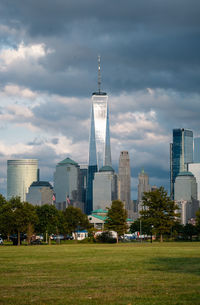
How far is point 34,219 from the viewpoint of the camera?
108 meters

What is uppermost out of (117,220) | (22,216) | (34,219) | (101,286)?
(22,216)

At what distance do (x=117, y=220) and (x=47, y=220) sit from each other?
54.3 feet

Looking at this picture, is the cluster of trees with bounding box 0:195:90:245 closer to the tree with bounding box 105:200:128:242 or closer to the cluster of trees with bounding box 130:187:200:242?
the tree with bounding box 105:200:128:242

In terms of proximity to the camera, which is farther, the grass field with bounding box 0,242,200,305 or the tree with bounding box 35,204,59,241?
the tree with bounding box 35,204,59,241

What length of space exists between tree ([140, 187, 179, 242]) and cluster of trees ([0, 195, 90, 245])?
2196 centimetres

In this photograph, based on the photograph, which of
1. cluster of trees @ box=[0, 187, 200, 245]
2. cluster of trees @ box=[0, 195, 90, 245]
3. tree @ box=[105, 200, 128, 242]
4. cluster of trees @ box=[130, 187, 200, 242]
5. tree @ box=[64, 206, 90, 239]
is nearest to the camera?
cluster of trees @ box=[0, 195, 90, 245]

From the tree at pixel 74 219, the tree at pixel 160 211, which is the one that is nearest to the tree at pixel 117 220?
the tree at pixel 160 211

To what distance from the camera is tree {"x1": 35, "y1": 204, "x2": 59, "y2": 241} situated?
11731 cm

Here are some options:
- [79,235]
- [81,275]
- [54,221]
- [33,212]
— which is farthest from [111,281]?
[79,235]

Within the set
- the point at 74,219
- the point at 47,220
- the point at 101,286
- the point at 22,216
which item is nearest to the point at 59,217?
the point at 47,220

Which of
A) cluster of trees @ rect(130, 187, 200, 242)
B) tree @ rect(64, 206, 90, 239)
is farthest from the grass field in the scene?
tree @ rect(64, 206, 90, 239)

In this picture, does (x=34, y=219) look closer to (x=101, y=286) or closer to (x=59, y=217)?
(x=59, y=217)

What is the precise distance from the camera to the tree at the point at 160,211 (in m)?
110

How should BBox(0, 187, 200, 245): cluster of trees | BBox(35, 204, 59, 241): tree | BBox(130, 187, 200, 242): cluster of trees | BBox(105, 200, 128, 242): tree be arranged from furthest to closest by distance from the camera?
BBox(105, 200, 128, 242): tree
BBox(35, 204, 59, 241): tree
BBox(130, 187, 200, 242): cluster of trees
BBox(0, 187, 200, 245): cluster of trees
